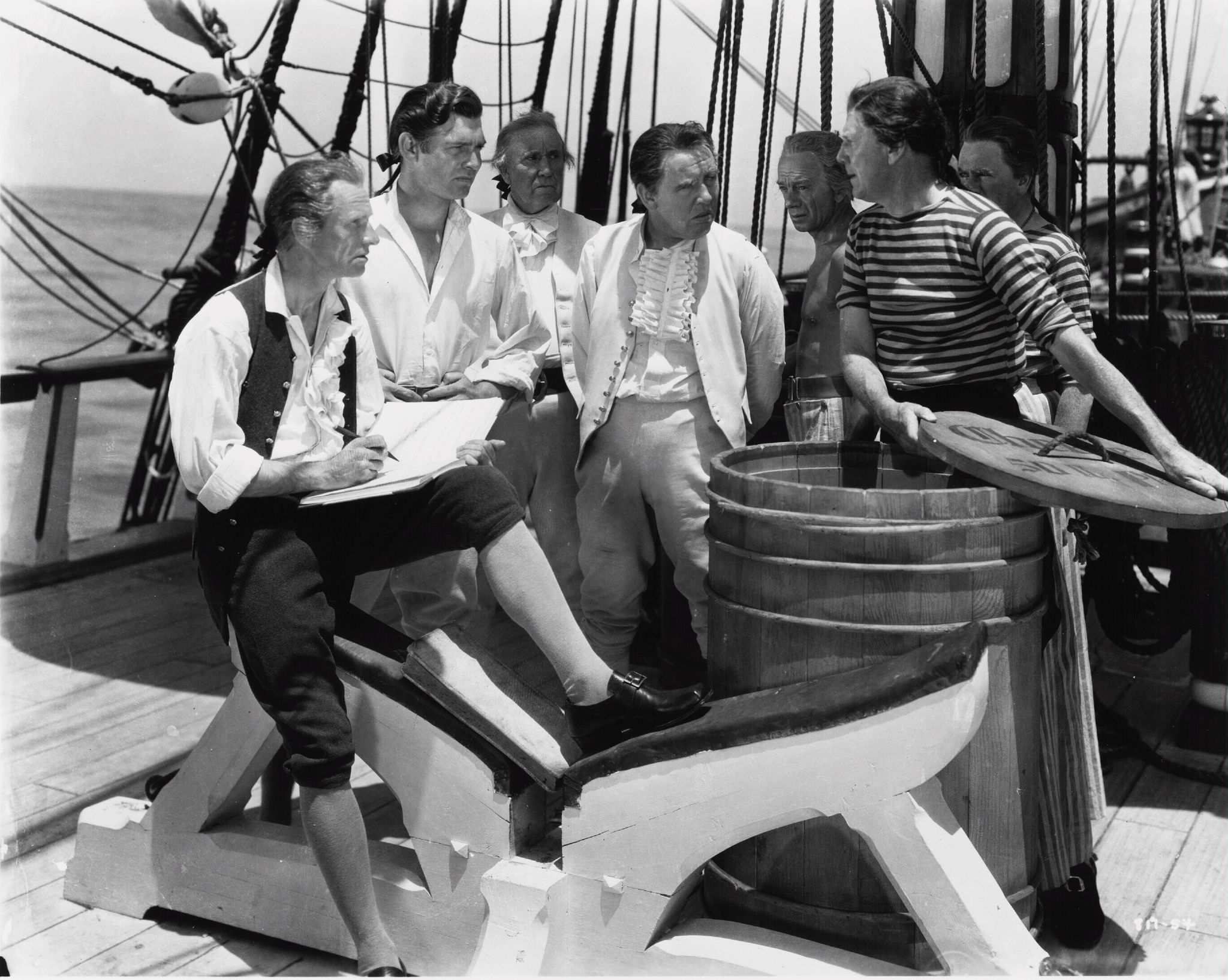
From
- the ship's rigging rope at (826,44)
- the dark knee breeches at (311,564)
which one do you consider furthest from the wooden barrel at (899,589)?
the ship's rigging rope at (826,44)

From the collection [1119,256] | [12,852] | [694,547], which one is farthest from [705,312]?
[1119,256]

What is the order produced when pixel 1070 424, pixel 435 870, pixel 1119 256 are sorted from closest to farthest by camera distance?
pixel 435 870 → pixel 1070 424 → pixel 1119 256

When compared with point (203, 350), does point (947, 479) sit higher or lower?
lower

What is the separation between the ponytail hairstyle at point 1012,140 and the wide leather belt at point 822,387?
0.59m

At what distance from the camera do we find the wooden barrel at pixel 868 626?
205 cm

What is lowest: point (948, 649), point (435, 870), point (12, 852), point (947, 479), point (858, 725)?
point (12, 852)

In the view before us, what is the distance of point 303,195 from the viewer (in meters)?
2.33

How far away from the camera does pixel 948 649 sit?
1.96 m

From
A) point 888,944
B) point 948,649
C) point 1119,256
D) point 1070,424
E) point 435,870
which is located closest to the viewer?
point 948,649

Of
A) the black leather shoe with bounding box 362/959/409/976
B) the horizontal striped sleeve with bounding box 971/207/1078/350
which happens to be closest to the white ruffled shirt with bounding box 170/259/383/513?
the black leather shoe with bounding box 362/959/409/976

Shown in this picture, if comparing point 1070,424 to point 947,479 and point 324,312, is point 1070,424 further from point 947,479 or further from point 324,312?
point 324,312

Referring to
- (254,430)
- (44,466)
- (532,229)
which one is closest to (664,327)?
(532,229)

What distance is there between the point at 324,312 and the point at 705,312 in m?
0.88

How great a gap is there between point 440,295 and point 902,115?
3.67 feet
